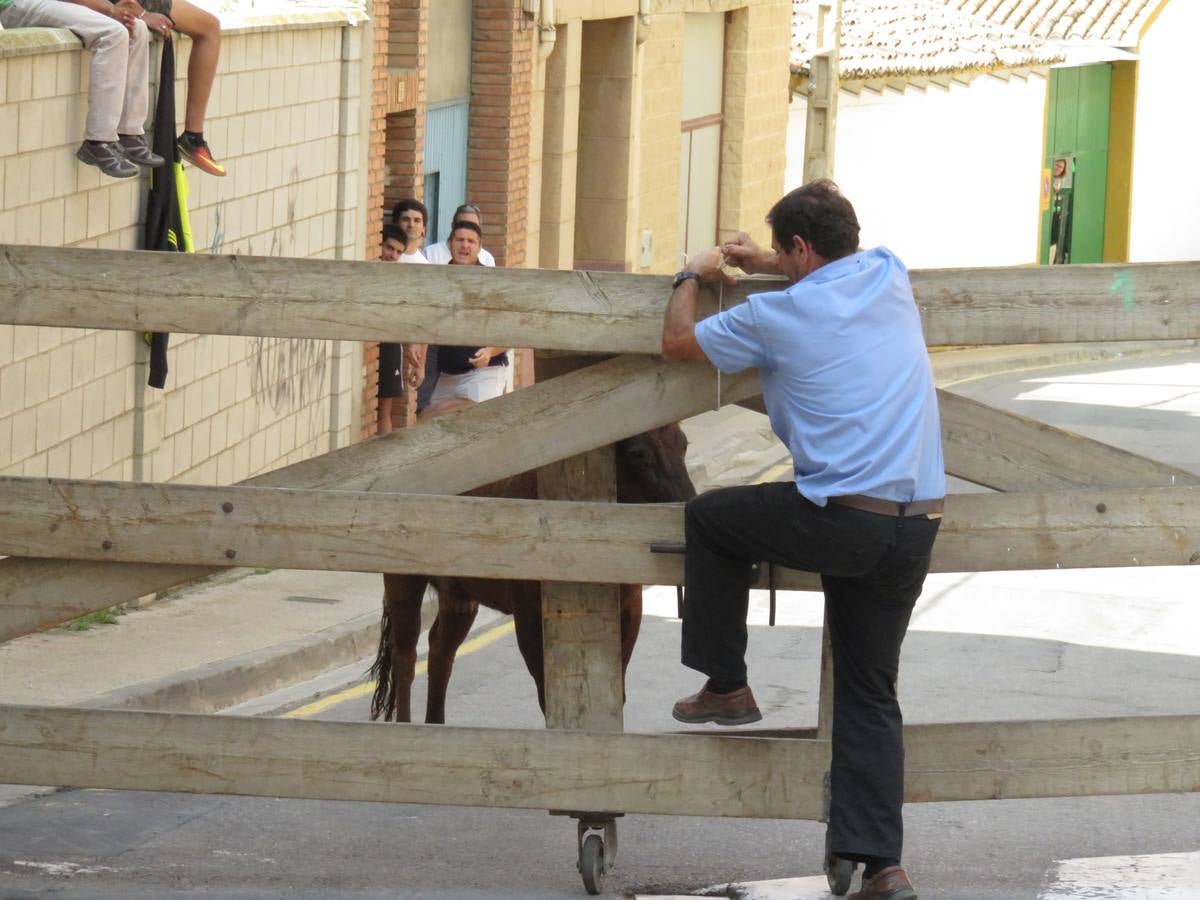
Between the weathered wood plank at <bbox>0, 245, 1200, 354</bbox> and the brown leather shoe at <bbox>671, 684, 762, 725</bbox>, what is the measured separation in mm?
952

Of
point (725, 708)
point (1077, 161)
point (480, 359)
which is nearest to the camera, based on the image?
point (725, 708)

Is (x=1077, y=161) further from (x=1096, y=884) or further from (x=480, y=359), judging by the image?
(x=1096, y=884)

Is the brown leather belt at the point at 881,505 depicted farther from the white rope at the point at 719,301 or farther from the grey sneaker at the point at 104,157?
the grey sneaker at the point at 104,157

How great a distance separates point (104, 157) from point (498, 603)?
371cm

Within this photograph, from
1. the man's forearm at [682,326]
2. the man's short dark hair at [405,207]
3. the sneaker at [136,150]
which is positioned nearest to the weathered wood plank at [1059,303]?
the man's forearm at [682,326]

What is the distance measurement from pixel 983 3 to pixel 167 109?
29.3m

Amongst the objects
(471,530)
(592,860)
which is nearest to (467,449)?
(471,530)

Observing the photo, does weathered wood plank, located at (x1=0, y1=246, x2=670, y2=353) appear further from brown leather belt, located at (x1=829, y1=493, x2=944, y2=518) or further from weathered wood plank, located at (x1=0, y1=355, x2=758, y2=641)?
brown leather belt, located at (x1=829, y1=493, x2=944, y2=518)

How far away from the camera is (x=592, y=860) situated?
5.81 meters

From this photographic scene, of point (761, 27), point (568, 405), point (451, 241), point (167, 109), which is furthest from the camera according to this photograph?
point (761, 27)

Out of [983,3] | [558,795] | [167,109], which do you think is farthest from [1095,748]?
[983,3]

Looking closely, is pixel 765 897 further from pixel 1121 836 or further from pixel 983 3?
pixel 983 3

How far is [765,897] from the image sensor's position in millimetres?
5910

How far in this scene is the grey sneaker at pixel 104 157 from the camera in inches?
382
